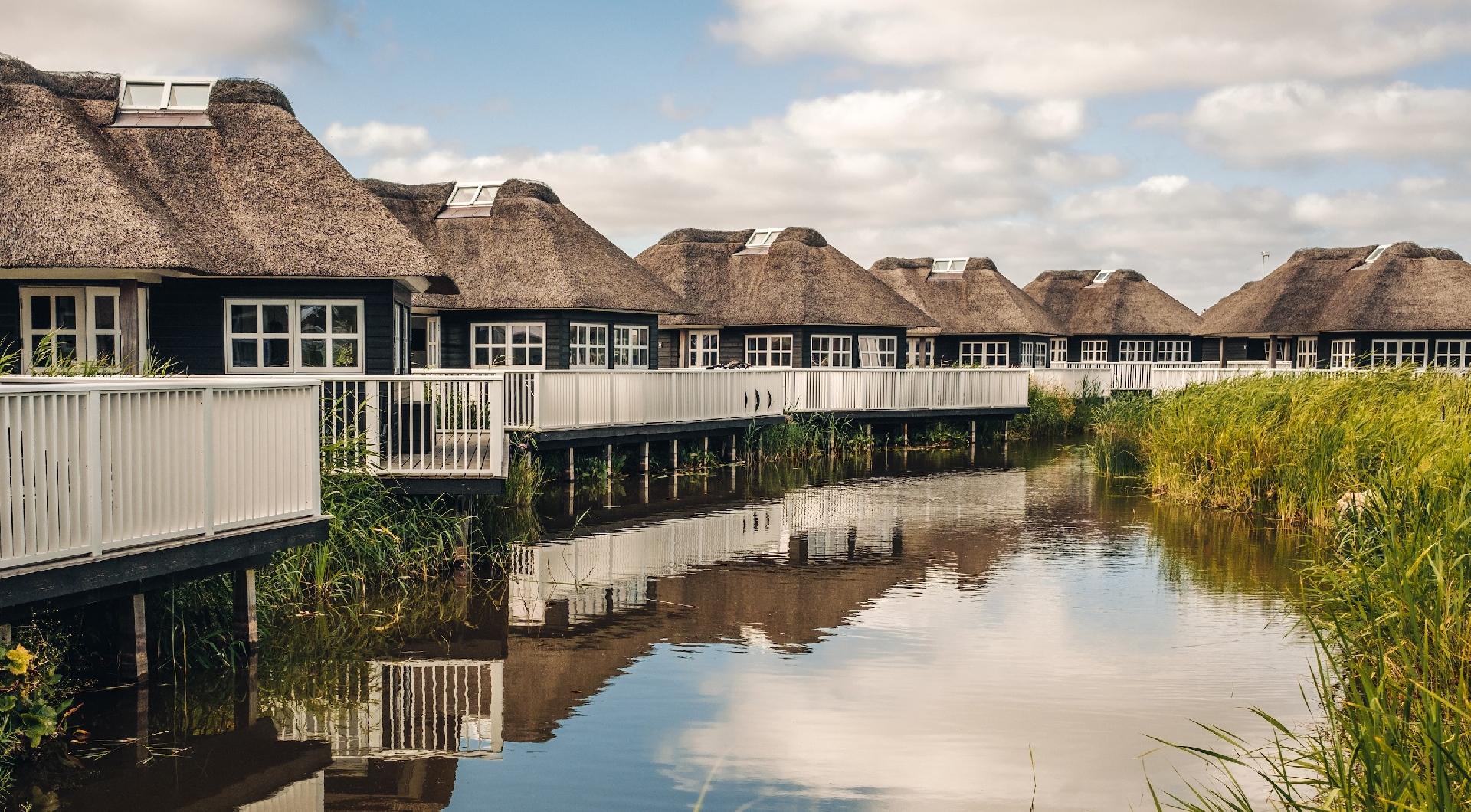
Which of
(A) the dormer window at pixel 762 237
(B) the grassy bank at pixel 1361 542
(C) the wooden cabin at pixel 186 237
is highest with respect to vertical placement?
(A) the dormer window at pixel 762 237

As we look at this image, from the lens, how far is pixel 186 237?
56.4 ft

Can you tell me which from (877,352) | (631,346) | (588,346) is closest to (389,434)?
(588,346)

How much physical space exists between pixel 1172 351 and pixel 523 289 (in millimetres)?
35082

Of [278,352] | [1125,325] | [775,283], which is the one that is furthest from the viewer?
[1125,325]

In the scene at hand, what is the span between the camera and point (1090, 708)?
9156 millimetres

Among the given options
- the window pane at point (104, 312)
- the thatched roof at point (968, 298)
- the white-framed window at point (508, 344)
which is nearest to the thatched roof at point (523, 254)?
the white-framed window at point (508, 344)

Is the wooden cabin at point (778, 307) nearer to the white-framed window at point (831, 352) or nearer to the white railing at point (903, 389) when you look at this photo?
the white-framed window at point (831, 352)

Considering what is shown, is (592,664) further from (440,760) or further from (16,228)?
(16,228)

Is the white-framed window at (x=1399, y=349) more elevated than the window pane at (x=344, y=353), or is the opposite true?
the white-framed window at (x=1399, y=349)

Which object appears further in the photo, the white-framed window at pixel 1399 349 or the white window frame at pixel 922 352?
the white window frame at pixel 922 352

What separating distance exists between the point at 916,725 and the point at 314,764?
4.06m

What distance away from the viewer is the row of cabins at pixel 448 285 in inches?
681

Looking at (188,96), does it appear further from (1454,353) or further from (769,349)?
(1454,353)

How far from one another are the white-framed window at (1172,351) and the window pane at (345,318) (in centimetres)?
4270
